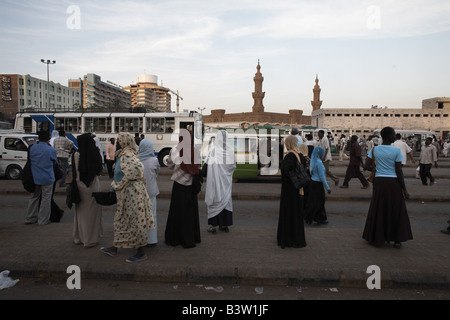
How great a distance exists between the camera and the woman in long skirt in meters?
4.95

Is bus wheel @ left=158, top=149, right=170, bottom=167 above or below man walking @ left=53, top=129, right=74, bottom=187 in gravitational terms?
below

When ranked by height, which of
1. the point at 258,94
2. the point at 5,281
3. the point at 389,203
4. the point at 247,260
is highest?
the point at 258,94

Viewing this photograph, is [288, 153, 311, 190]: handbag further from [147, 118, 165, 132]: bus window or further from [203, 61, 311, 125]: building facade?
[203, 61, 311, 125]: building facade

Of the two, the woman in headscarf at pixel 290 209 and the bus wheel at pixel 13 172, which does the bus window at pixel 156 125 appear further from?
the woman in headscarf at pixel 290 209

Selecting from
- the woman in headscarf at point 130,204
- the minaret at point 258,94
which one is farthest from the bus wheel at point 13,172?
the minaret at point 258,94

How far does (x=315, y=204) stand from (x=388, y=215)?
6.01 feet

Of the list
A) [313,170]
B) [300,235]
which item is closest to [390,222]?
[300,235]

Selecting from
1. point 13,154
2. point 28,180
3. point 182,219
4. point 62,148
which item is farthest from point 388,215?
point 13,154

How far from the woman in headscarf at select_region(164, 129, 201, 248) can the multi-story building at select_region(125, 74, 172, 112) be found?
515 ft

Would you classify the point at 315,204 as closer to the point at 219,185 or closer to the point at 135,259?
the point at 219,185

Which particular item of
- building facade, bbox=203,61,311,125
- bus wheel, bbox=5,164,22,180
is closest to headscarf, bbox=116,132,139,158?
Result: bus wheel, bbox=5,164,22,180

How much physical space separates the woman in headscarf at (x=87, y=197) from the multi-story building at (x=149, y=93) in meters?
157

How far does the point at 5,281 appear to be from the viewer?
4.02 m
